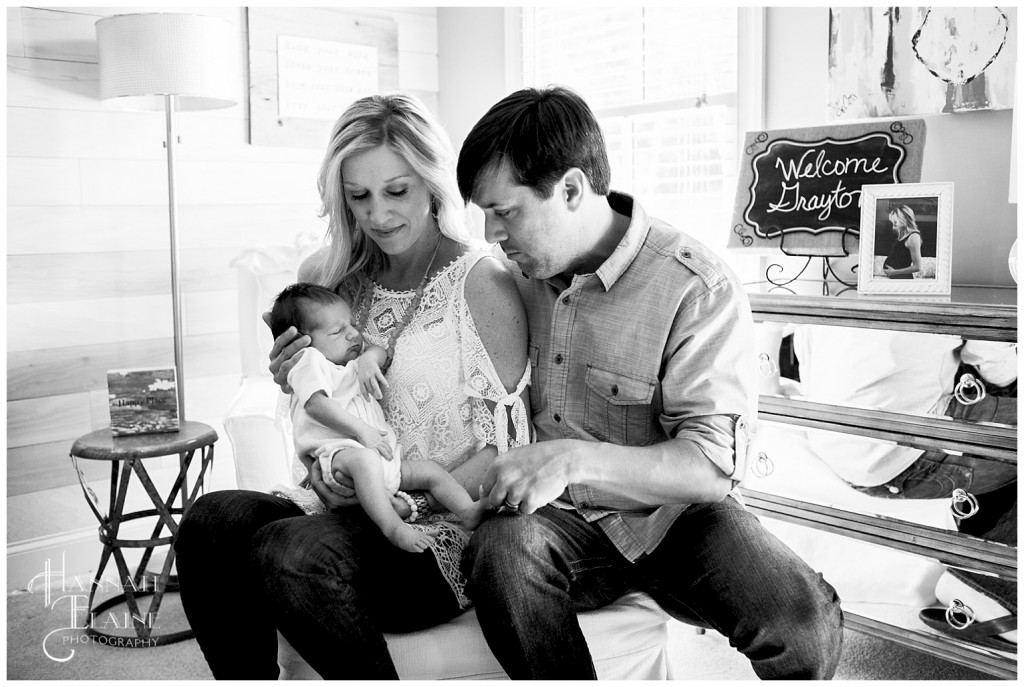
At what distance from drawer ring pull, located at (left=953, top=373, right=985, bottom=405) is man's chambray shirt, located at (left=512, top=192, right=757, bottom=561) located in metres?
0.68

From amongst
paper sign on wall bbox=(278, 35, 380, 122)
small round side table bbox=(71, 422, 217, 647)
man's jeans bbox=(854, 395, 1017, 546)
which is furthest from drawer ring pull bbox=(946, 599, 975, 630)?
paper sign on wall bbox=(278, 35, 380, 122)

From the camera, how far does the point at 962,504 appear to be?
2018mm

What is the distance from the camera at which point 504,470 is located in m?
1.40

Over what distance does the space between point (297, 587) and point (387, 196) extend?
2.51 ft

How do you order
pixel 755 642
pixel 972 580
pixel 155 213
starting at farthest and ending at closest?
pixel 155 213
pixel 972 580
pixel 755 642

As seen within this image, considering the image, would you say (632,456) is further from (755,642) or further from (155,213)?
(155,213)

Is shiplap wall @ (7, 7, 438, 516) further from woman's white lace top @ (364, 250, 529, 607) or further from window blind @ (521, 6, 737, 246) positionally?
woman's white lace top @ (364, 250, 529, 607)

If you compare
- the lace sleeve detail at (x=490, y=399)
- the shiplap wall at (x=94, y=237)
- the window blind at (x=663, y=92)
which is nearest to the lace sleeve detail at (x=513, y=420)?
the lace sleeve detail at (x=490, y=399)

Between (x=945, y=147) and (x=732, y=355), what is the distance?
4.16 feet

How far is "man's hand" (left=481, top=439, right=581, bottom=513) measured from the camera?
4.58 ft

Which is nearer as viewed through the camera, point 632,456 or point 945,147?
point 632,456

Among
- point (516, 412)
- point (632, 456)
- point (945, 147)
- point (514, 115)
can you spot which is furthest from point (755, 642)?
point (945, 147)

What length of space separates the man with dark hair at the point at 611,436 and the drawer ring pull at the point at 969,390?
26.9 inches

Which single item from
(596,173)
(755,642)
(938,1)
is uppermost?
(938,1)
